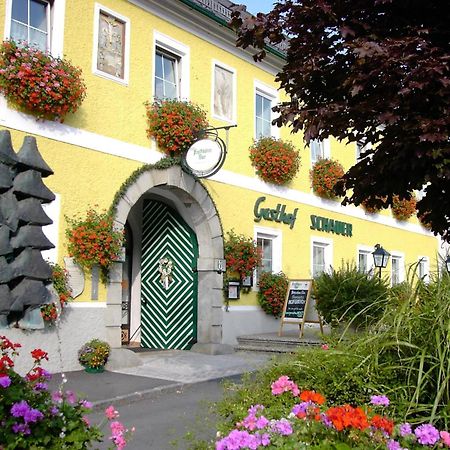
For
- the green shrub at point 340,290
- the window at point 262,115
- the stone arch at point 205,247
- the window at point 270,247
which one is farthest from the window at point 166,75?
the green shrub at point 340,290

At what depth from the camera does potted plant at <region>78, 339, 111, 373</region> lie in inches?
359

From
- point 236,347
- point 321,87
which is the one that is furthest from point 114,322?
Answer: point 321,87

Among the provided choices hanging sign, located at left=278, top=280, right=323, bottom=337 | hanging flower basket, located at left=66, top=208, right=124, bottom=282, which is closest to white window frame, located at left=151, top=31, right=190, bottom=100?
hanging flower basket, located at left=66, top=208, right=124, bottom=282

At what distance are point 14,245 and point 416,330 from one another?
250 centimetres

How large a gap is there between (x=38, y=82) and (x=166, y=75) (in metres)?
3.60

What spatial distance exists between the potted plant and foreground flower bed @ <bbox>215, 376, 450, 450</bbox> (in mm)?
6539

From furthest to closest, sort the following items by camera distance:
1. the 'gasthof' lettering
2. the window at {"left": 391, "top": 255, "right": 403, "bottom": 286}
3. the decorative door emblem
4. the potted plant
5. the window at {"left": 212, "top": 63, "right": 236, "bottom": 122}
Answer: the window at {"left": 391, "top": 255, "right": 403, "bottom": 286}
the 'gasthof' lettering
the window at {"left": 212, "top": 63, "right": 236, "bottom": 122}
the decorative door emblem
the potted plant

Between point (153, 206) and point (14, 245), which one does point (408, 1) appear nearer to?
point (14, 245)

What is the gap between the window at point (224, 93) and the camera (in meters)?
12.7

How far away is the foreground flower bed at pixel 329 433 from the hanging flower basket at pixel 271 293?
10.3 meters

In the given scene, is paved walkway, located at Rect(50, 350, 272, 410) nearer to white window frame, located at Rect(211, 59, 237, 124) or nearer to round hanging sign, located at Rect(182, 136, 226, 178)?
round hanging sign, located at Rect(182, 136, 226, 178)

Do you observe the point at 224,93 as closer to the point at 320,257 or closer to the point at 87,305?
the point at 320,257

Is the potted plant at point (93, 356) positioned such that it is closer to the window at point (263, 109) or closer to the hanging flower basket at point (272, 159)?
the hanging flower basket at point (272, 159)

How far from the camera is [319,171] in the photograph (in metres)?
15.6
